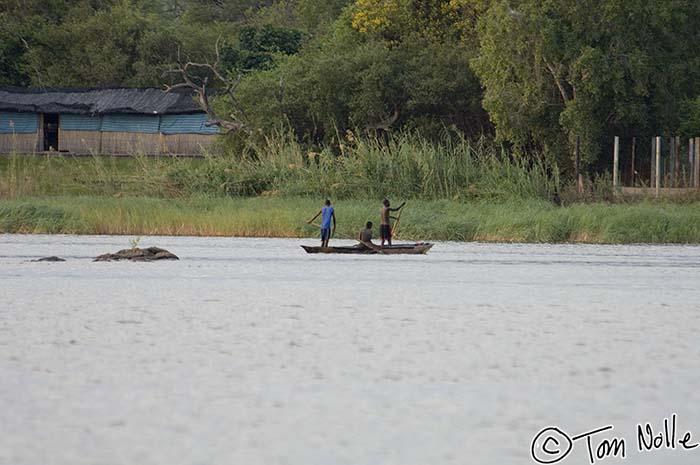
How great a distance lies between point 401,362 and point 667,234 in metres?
14.7

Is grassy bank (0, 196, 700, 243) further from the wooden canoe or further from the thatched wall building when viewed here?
the thatched wall building

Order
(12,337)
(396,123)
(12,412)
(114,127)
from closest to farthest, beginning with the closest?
(12,412) < (12,337) < (396,123) < (114,127)

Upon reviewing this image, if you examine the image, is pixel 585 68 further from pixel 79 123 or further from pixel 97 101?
pixel 79 123

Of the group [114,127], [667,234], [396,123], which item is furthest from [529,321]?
[114,127]

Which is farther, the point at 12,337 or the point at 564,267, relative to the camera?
the point at 564,267

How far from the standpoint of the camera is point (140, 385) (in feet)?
27.9

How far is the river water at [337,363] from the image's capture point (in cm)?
690

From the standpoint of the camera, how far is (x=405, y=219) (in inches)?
945

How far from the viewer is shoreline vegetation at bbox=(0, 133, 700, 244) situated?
23.2 m

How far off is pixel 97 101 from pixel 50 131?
2770 millimetres

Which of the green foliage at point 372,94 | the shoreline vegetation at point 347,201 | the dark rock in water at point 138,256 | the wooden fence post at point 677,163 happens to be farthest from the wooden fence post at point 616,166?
the dark rock in water at point 138,256

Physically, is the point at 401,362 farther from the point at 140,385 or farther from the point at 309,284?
the point at 309,284

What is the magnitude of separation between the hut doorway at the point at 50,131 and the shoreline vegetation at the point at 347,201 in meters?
13.4

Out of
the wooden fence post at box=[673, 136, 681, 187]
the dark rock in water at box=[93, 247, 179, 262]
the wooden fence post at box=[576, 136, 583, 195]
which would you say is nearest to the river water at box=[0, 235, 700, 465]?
the dark rock in water at box=[93, 247, 179, 262]
